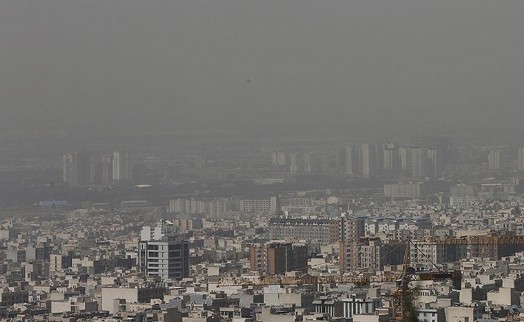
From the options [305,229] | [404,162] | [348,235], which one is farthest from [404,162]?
[348,235]

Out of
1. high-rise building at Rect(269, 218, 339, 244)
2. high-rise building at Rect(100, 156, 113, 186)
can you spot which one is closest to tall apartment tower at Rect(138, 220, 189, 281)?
high-rise building at Rect(269, 218, 339, 244)

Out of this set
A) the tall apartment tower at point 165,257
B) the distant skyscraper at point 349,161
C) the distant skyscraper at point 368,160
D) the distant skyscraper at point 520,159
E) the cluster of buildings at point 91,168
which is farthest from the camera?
the distant skyscraper at point 349,161

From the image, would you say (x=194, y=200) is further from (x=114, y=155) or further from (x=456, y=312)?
(x=456, y=312)

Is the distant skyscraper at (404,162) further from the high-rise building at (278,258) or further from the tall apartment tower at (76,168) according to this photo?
the high-rise building at (278,258)

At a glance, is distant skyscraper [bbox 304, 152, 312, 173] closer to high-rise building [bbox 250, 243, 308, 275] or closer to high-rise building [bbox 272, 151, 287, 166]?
high-rise building [bbox 272, 151, 287, 166]

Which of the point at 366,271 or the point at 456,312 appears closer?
the point at 456,312

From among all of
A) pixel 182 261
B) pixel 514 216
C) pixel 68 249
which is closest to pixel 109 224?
pixel 68 249

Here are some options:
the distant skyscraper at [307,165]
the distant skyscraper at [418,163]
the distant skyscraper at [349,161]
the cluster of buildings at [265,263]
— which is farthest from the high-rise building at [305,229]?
the distant skyscraper at [418,163]
